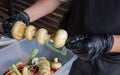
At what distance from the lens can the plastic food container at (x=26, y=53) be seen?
6.29 feet

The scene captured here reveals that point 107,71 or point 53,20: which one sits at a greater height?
point 107,71

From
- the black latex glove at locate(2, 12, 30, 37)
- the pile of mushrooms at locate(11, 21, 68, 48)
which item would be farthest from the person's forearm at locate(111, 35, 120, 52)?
the black latex glove at locate(2, 12, 30, 37)

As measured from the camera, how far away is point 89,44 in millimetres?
1160

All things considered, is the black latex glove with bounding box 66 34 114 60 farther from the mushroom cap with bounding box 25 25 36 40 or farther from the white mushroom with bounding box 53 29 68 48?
the mushroom cap with bounding box 25 25 36 40

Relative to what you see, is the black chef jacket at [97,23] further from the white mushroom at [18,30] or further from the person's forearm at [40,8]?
the white mushroom at [18,30]

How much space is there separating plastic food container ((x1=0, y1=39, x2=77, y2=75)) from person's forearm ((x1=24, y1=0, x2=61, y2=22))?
1.29 ft

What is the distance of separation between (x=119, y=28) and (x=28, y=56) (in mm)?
965

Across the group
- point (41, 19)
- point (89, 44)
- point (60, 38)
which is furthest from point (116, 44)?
point (41, 19)

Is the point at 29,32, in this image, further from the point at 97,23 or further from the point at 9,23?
the point at 97,23

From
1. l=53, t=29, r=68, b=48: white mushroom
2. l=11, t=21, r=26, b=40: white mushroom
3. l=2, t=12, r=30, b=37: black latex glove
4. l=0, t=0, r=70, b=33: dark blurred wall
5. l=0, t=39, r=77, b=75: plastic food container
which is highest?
l=53, t=29, r=68, b=48: white mushroom

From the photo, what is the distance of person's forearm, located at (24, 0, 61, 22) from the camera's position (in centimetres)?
162

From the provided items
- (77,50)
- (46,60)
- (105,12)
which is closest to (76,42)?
(77,50)

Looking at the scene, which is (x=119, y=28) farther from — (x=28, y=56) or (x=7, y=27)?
(x=28, y=56)

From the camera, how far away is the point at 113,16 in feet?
4.44
